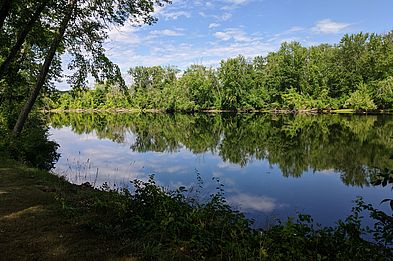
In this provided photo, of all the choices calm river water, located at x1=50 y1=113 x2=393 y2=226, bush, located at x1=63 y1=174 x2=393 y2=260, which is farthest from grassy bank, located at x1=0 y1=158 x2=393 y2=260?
calm river water, located at x1=50 y1=113 x2=393 y2=226

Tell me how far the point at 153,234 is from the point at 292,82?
265 feet

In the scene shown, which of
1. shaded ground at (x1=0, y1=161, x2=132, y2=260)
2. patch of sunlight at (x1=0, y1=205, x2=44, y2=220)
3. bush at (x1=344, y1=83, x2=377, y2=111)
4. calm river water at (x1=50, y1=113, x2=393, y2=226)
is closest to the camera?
shaded ground at (x1=0, y1=161, x2=132, y2=260)

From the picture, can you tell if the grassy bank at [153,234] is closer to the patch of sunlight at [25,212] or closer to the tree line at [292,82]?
the patch of sunlight at [25,212]

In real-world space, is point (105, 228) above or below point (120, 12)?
below

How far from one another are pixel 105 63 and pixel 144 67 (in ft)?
328

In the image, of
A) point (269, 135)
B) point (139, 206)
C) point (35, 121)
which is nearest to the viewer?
point (139, 206)

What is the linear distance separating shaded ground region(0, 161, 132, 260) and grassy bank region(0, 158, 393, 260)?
0.6 inches

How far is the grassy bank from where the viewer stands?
17.5ft

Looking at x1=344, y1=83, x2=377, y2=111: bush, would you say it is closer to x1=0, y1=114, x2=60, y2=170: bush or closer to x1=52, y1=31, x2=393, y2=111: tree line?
x1=52, y1=31, x2=393, y2=111: tree line

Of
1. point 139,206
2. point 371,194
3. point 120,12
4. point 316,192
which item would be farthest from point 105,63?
point 371,194

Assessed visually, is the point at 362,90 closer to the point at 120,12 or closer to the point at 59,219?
the point at 120,12

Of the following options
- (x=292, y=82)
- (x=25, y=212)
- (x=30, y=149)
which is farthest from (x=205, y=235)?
(x=292, y=82)

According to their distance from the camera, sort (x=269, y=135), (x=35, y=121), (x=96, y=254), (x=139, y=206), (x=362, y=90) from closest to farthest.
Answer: (x=96, y=254) → (x=139, y=206) → (x=35, y=121) → (x=269, y=135) → (x=362, y=90)

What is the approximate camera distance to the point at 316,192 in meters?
14.4
